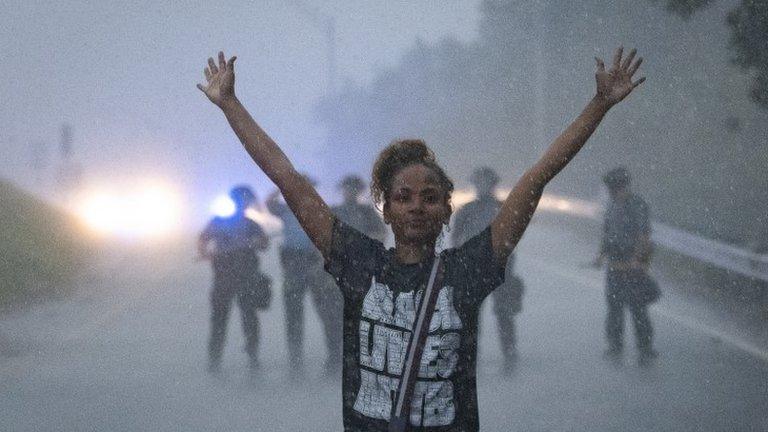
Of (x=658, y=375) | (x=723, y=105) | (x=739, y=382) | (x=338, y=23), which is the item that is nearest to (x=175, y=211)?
(x=338, y=23)

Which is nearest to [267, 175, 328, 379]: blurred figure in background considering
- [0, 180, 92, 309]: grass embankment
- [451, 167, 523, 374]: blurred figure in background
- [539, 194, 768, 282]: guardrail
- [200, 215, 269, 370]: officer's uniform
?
[200, 215, 269, 370]: officer's uniform

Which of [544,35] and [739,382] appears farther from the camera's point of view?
[544,35]

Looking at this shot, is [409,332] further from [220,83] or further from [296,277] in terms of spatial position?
[296,277]

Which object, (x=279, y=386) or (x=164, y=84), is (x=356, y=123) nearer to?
(x=164, y=84)

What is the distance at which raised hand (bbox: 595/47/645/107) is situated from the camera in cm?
234

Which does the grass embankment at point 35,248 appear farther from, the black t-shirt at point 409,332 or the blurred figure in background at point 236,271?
the black t-shirt at point 409,332

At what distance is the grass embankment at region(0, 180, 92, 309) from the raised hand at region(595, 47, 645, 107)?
3473 millimetres

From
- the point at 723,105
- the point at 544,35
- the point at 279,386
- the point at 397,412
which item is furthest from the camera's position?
the point at 723,105

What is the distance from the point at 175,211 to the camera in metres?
5.63

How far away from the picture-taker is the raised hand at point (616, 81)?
2336 millimetres

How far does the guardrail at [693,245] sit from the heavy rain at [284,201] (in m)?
0.24

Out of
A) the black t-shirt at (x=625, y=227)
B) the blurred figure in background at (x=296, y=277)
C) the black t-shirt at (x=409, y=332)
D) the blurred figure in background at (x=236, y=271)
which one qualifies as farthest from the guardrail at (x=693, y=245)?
the black t-shirt at (x=409, y=332)

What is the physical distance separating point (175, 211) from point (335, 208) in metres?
0.82

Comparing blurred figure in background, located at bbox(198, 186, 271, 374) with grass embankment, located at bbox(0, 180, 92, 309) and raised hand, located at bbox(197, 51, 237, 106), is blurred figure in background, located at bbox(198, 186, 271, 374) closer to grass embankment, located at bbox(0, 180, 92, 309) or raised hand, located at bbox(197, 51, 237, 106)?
grass embankment, located at bbox(0, 180, 92, 309)
